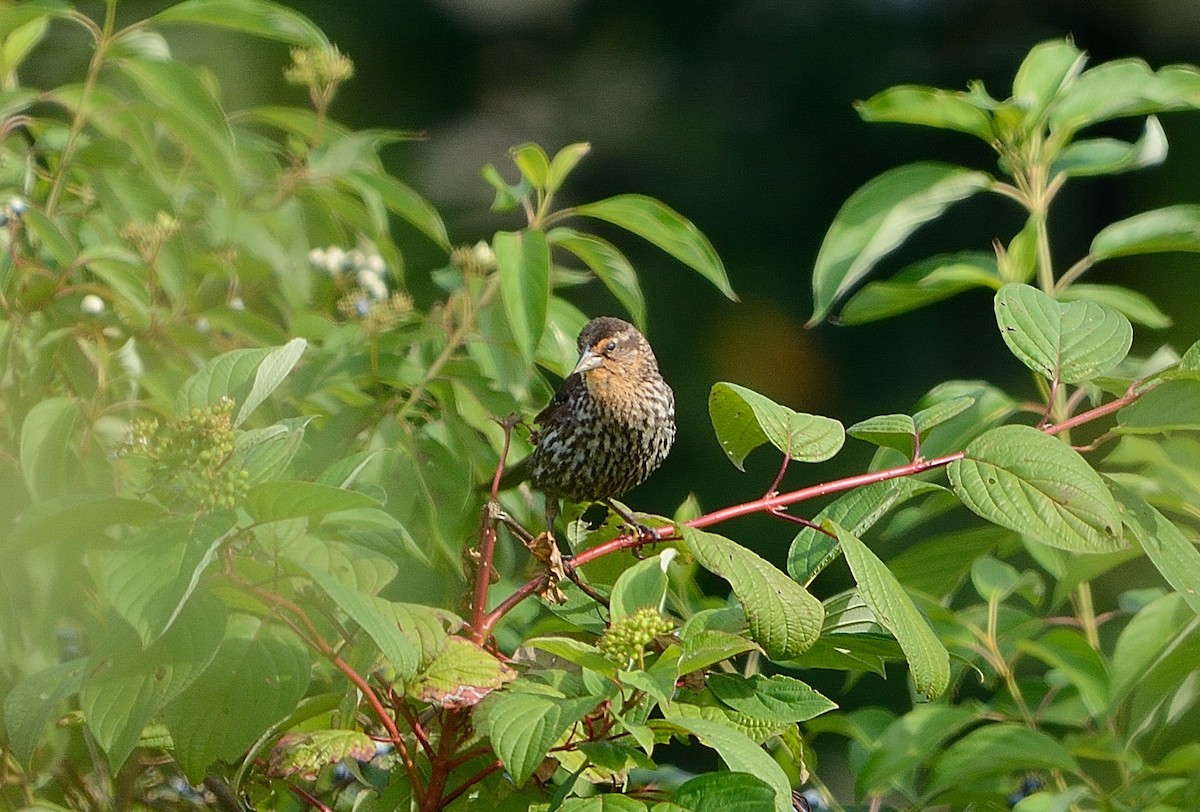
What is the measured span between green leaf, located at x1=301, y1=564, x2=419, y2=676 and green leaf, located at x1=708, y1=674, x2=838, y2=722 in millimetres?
312

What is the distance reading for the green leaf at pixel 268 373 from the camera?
4.06 feet

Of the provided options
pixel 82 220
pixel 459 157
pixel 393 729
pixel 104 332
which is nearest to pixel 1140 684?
pixel 393 729

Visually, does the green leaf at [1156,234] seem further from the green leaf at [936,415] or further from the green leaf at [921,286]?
the green leaf at [936,415]

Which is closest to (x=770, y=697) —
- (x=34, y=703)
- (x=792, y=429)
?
(x=792, y=429)

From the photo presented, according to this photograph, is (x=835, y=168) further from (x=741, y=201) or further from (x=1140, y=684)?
(x=1140, y=684)

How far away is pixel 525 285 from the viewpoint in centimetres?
181

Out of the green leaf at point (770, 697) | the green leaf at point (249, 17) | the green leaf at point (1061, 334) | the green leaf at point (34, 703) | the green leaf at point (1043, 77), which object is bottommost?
the green leaf at point (34, 703)

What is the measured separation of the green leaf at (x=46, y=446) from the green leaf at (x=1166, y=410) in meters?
1.06

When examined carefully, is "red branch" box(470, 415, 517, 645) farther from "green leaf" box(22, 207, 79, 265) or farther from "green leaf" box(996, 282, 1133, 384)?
"green leaf" box(22, 207, 79, 265)

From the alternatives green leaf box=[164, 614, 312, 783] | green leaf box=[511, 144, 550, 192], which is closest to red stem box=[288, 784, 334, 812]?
green leaf box=[164, 614, 312, 783]

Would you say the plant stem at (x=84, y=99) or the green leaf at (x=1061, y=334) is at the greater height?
the green leaf at (x=1061, y=334)

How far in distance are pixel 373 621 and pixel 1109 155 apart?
1352 millimetres

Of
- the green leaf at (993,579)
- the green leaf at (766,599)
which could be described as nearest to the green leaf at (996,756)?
the green leaf at (993,579)

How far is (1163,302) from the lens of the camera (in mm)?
4730
